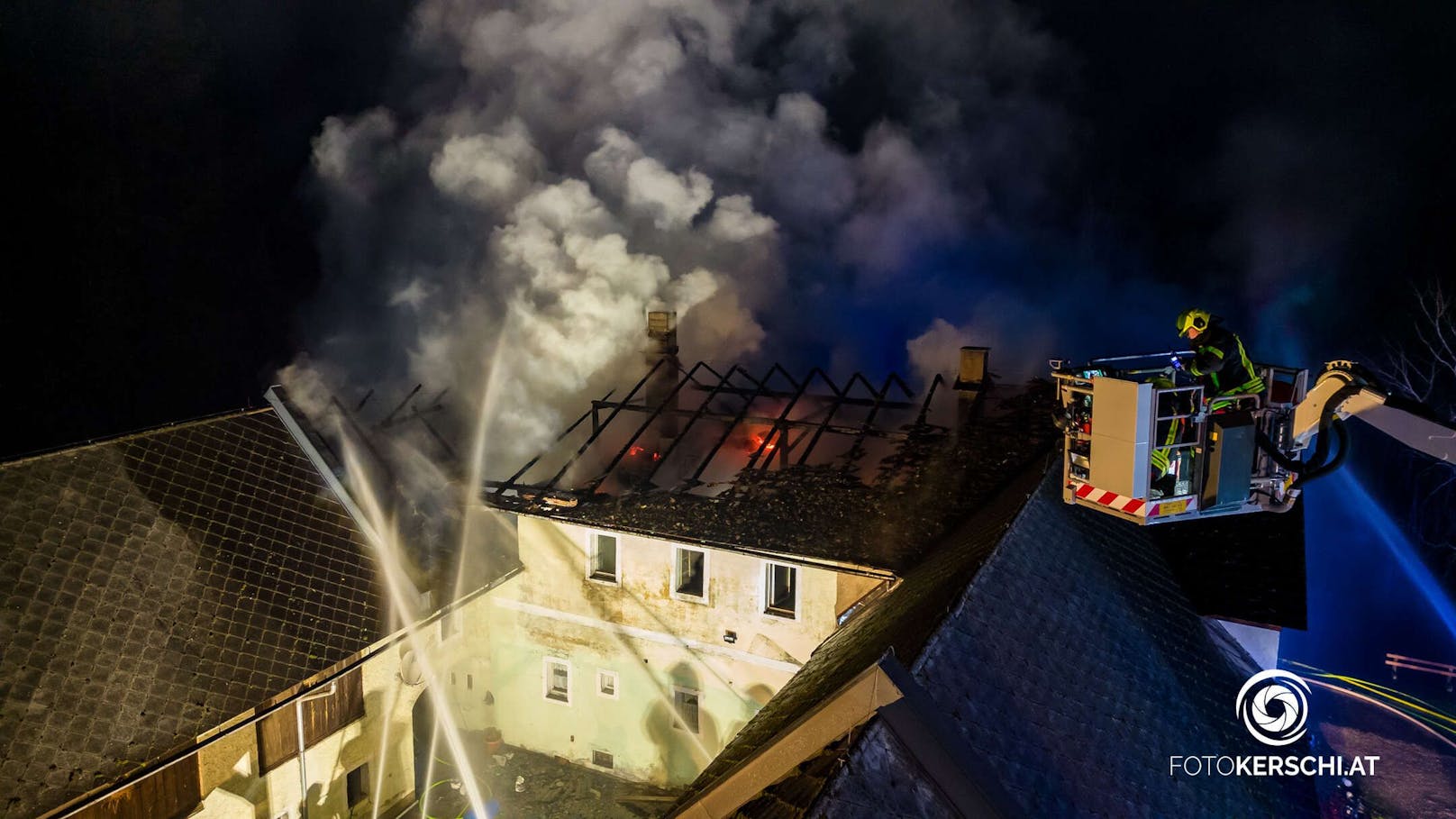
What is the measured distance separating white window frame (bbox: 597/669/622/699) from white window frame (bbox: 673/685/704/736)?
121 cm

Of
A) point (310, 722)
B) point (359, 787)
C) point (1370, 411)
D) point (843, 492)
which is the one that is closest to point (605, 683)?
point (359, 787)

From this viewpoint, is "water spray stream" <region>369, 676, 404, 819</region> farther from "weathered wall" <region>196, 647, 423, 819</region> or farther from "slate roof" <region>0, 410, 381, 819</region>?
"slate roof" <region>0, 410, 381, 819</region>

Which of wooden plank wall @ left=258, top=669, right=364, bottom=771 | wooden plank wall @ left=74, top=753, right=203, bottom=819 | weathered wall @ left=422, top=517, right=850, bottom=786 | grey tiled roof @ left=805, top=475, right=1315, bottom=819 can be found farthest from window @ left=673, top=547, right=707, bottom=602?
wooden plank wall @ left=74, top=753, right=203, bottom=819

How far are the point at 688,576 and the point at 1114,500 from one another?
9.69m

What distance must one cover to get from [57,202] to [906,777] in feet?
115

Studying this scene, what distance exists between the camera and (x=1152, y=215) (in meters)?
29.0

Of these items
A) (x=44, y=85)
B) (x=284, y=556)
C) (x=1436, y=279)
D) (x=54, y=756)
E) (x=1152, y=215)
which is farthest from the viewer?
(x=1152, y=215)

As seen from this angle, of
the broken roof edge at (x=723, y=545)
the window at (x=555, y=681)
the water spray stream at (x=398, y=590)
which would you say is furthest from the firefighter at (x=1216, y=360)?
the window at (x=555, y=681)

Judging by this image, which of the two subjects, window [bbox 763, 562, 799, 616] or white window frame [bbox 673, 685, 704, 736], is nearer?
window [bbox 763, 562, 799, 616]

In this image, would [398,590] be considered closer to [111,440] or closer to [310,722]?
[310,722]

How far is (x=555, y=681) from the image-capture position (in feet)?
52.2

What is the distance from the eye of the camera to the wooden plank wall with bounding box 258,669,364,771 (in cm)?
1034

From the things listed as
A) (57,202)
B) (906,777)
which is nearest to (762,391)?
(906,777)

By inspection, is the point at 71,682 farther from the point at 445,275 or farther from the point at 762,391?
the point at 445,275
